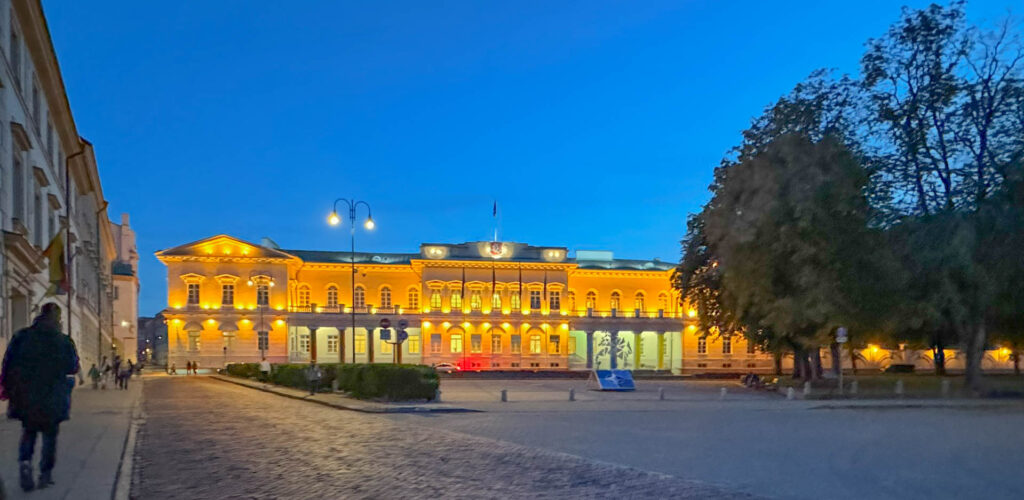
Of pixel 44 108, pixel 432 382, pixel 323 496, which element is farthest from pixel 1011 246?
pixel 44 108

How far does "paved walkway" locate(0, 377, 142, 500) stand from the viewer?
8359 millimetres

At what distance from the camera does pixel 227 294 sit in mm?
73312

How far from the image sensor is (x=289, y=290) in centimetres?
7531

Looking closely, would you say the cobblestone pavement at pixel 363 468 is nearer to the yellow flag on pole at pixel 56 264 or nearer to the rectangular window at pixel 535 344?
the yellow flag on pole at pixel 56 264

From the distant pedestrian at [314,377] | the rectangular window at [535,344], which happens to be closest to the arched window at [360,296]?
the rectangular window at [535,344]

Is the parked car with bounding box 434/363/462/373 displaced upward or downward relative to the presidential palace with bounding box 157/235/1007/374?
downward

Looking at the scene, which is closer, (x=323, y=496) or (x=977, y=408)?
(x=323, y=496)

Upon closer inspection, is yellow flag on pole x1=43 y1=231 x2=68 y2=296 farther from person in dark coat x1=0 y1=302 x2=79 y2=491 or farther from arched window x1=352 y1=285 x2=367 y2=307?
arched window x1=352 y1=285 x2=367 y2=307

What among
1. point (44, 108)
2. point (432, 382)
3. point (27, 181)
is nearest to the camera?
point (27, 181)

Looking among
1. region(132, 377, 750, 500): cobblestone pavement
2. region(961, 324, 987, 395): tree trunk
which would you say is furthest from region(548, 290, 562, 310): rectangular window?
region(132, 377, 750, 500): cobblestone pavement

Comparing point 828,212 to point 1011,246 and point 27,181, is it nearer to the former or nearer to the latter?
point 1011,246

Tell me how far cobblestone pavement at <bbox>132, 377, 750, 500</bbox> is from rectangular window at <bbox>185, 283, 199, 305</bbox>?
197 ft

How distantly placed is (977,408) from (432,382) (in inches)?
697

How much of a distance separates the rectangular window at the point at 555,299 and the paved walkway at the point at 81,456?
6001 centimetres
